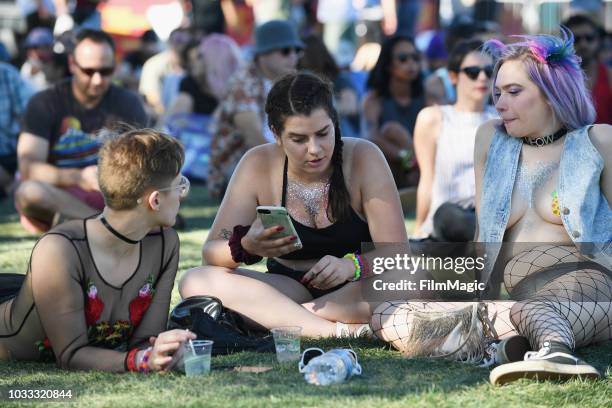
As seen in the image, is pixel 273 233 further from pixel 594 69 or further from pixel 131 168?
pixel 594 69

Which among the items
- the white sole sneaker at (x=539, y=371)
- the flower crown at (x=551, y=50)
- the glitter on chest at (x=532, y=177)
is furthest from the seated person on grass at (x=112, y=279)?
the flower crown at (x=551, y=50)

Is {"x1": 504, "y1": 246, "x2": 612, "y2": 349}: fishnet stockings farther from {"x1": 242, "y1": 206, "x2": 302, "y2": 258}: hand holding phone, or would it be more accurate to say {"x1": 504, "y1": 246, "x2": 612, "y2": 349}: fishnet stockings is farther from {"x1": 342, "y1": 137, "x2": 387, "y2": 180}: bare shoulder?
{"x1": 242, "y1": 206, "x2": 302, "y2": 258}: hand holding phone

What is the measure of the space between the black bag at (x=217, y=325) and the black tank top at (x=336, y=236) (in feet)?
1.56

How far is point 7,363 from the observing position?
419 cm

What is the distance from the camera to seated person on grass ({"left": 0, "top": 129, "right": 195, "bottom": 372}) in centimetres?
386

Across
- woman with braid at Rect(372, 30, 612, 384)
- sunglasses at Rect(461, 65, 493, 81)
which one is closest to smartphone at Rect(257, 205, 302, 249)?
woman with braid at Rect(372, 30, 612, 384)

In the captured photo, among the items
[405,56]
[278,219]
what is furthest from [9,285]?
[405,56]

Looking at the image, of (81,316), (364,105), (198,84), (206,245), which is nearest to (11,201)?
(198,84)

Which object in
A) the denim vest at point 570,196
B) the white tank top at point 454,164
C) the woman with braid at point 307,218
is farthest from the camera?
the white tank top at point 454,164

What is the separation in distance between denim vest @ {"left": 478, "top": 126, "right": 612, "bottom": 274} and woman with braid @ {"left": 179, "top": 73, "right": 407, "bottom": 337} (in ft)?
1.38

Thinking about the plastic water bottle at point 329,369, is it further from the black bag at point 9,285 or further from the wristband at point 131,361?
the black bag at point 9,285

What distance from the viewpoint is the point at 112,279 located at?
13.3ft

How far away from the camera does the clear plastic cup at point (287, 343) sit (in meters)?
4.04

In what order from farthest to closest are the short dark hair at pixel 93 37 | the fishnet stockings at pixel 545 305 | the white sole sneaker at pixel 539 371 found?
the short dark hair at pixel 93 37, the fishnet stockings at pixel 545 305, the white sole sneaker at pixel 539 371
